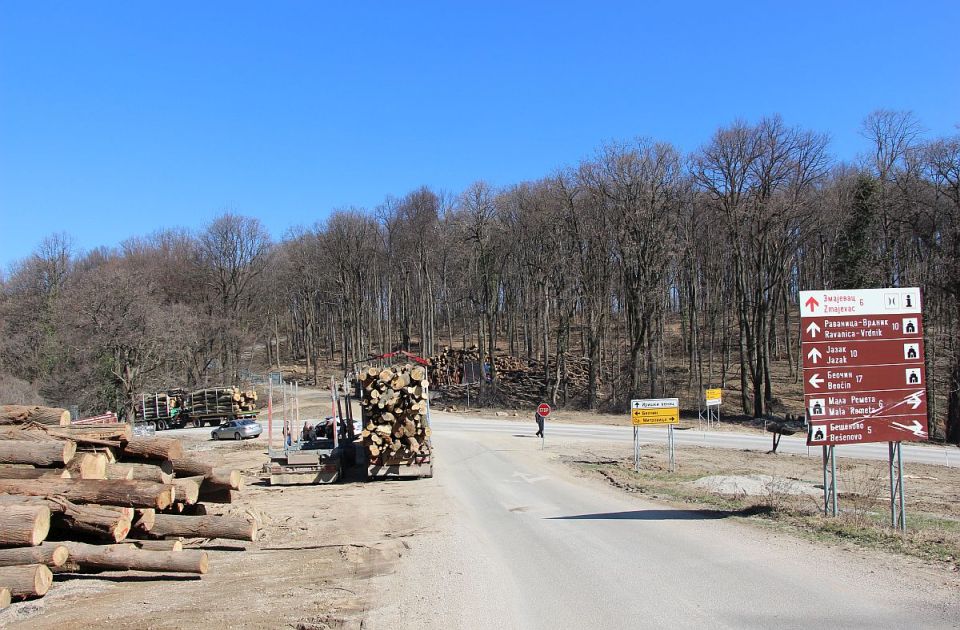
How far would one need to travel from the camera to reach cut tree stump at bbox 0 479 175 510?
28.9ft

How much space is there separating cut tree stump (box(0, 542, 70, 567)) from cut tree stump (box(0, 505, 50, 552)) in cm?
8

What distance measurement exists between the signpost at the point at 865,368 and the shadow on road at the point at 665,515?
2129 mm

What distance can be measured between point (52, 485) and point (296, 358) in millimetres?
79826

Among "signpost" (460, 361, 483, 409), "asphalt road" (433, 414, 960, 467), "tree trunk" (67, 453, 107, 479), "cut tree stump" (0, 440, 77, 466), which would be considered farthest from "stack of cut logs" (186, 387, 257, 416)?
"cut tree stump" (0, 440, 77, 466)

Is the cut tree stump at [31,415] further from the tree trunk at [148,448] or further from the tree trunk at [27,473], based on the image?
the tree trunk at [27,473]

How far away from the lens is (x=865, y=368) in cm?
1113

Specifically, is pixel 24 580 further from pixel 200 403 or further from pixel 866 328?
pixel 200 403

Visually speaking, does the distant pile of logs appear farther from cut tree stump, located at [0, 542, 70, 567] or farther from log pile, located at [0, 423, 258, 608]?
cut tree stump, located at [0, 542, 70, 567]

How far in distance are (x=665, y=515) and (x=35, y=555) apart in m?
9.66

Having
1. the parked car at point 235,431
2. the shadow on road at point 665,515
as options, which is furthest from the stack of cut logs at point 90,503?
the parked car at point 235,431

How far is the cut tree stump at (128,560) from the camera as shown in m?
8.53

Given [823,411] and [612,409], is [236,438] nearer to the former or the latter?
[612,409]

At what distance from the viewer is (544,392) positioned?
2130 inches

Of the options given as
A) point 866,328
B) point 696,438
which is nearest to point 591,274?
point 696,438
